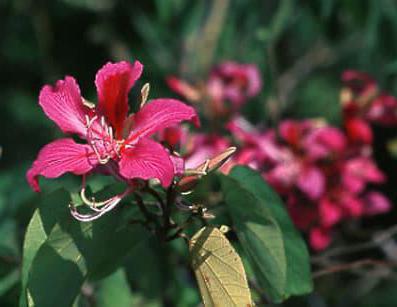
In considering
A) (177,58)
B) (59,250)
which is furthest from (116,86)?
(177,58)

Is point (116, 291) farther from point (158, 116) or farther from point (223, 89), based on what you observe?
point (223, 89)

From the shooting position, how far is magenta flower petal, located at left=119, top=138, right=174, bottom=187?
3.02 feet

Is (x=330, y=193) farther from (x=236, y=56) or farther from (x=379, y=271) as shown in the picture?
(x=236, y=56)

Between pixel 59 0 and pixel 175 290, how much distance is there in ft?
5.82

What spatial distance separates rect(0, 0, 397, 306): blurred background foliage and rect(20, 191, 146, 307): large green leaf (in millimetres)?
297

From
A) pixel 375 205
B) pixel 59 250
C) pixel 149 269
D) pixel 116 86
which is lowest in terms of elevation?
pixel 375 205

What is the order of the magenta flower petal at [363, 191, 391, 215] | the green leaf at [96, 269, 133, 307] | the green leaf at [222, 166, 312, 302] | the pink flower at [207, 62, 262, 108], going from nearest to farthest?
the green leaf at [222, 166, 312, 302] → the green leaf at [96, 269, 133, 307] → the magenta flower petal at [363, 191, 391, 215] → the pink flower at [207, 62, 262, 108]

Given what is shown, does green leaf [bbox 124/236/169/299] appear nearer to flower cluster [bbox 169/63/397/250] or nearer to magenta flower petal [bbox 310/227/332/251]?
flower cluster [bbox 169/63/397/250]

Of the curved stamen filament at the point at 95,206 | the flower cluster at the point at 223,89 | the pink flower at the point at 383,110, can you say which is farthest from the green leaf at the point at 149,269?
the pink flower at the point at 383,110

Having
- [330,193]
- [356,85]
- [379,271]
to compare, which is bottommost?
[379,271]

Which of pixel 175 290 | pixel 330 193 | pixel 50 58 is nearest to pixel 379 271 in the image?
pixel 330 193

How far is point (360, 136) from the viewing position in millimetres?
1709

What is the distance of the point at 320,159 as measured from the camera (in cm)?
167

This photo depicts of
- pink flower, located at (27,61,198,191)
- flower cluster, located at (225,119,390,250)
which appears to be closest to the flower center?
pink flower, located at (27,61,198,191)
